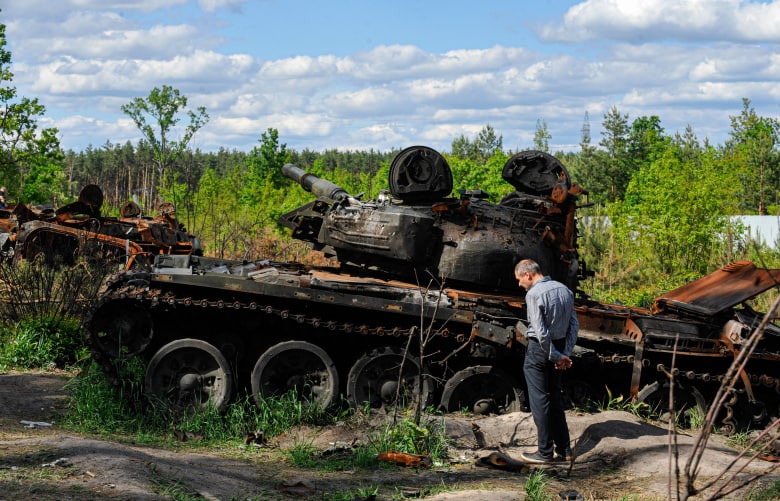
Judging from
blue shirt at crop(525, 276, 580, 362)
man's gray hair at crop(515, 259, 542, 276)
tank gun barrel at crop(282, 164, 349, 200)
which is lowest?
blue shirt at crop(525, 276, 580, 362)

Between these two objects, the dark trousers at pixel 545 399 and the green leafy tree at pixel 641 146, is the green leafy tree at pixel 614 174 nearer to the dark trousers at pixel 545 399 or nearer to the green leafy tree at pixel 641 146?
the green leafy tree at pixel 641 146

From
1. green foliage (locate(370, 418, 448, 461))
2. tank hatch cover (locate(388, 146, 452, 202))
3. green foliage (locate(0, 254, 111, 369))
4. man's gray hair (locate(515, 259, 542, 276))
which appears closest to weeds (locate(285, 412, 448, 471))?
green foliage (locate(370, 418, 448, 461))

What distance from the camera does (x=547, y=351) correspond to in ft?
27.8

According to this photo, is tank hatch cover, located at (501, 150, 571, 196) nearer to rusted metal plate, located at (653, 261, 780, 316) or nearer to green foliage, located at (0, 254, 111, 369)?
rusted metal plate, located at (653, 261, 780, 316)

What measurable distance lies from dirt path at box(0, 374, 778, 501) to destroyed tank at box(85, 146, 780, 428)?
2.49ft

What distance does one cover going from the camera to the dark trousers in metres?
8.58

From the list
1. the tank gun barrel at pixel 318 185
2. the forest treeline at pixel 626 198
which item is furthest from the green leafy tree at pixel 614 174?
the tank gun barrel at pixel 318 185

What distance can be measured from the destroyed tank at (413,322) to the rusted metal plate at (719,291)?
0.09ft

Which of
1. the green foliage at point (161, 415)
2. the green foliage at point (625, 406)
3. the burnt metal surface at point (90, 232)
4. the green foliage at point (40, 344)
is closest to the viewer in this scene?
the green foliage at point (161, 415)

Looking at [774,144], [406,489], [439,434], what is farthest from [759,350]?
[774,144]

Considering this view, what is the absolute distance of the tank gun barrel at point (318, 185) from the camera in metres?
11.6

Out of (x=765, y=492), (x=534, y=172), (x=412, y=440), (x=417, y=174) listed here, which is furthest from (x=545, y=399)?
(x=534, y=172)

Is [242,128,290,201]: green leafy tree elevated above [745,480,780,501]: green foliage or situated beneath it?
elevated above

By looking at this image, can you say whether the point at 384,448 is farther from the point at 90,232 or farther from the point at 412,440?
the point at 90,232
